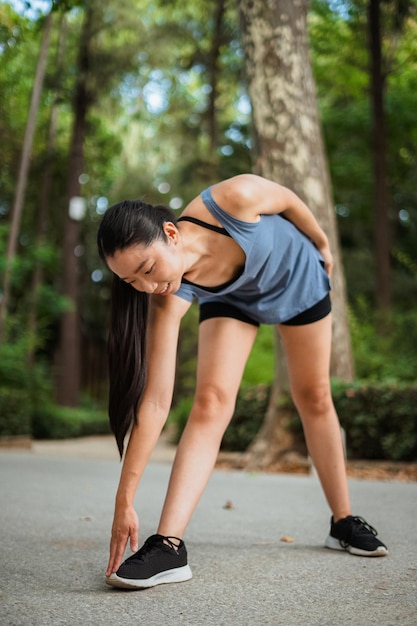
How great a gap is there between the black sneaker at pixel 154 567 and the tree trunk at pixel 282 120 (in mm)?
5691

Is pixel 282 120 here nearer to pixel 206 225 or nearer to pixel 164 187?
pixel 206 225

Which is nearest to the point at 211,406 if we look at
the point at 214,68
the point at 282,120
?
the point at 282,120

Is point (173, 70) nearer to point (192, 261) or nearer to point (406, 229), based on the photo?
point (406, 229)

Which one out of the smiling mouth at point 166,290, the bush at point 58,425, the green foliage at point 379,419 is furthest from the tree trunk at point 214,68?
the smiling mouth at point 166,290

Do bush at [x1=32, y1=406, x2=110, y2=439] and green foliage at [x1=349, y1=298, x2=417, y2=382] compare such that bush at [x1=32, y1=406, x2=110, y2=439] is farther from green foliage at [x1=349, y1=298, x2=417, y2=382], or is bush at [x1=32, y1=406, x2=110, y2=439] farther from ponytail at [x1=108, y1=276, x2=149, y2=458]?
ponytail at [x1=108, y1=276, x2=149, y2=458]

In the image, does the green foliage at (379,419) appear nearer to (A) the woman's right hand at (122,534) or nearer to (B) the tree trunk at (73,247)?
(A) the woman's right hand at (122,534)

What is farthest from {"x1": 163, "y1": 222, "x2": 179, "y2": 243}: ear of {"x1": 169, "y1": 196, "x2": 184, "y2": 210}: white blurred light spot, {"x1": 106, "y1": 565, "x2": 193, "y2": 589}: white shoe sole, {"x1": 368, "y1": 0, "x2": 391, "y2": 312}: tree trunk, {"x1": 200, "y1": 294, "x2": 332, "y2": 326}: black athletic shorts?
{"x1": 169, "y1": 196, "x2": 184, "y2": 210}: white blurred light spot

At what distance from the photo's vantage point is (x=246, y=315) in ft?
10.3

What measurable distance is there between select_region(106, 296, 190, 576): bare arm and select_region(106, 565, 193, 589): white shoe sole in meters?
0.04

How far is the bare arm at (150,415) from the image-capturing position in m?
2.43

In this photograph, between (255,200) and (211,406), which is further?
(211,406)

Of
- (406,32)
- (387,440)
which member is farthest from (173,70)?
(387,440)

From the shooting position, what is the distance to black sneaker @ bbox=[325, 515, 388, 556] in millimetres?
3086

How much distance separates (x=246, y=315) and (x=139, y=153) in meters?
21.6
